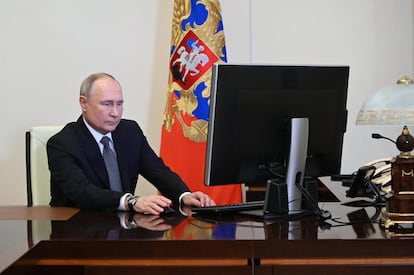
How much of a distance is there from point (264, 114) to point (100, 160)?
0.78m

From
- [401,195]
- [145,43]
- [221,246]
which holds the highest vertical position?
[145,43]

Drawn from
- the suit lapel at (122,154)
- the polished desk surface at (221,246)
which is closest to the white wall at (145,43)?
the suit lapel at (122,154)

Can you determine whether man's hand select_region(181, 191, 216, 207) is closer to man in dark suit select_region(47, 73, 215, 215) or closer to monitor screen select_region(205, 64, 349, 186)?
man in dark suit select_region(47, 73, 215, 215)

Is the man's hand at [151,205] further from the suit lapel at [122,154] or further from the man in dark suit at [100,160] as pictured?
the suit lapel at [122,154]

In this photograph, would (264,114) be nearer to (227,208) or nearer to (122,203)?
(227,208)

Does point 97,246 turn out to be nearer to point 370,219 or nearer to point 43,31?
point 370,219

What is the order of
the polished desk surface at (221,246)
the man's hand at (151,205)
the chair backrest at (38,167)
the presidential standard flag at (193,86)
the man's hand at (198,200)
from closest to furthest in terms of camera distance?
the polished desk surface at (221,246) → the man's hand at (151,205) → the man's hand at (198,200) → the chair backrest at (38,167) → the presidential standard flag at (193,86)

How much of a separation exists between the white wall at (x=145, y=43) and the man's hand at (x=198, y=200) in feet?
5.28

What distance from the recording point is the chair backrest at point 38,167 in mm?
2457

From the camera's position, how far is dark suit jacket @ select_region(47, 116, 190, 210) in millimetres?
2000

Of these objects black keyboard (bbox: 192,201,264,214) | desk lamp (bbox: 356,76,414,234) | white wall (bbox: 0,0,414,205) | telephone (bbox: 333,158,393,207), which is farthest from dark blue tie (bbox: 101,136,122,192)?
white wall (bbox: 0,0,414,205)

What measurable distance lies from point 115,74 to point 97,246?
2250mm

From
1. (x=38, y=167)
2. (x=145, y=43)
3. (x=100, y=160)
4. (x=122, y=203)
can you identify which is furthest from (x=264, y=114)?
(x=145, y=43)

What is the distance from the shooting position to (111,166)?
226 centimetres
